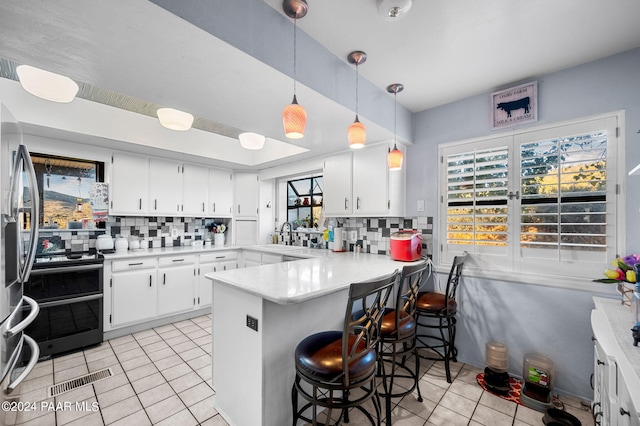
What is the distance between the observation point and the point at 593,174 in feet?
6.76

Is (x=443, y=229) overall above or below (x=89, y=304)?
above

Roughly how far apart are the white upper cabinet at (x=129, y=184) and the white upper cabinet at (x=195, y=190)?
1.66 ft

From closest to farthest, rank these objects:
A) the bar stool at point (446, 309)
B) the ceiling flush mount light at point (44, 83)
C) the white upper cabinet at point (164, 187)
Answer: the ceiling flush mount light at point (44, 83) → the bar stool at point (446, 309) → the white upper cabinet at point (164, 187)

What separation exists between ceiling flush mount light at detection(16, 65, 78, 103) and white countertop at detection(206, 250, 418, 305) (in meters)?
1.61

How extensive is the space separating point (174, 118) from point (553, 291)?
3436mm

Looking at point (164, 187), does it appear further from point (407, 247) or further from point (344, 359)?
point (344, 359)

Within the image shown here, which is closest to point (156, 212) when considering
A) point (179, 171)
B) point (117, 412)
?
point (179, 171)

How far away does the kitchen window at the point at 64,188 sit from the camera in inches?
124

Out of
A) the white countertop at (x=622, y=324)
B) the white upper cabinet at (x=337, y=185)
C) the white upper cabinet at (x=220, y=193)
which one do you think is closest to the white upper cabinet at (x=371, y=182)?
the white upper cabinet at (x=337, y=185)

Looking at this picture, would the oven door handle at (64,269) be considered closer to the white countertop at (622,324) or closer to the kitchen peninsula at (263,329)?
the kitchen peninsula at (263,329)

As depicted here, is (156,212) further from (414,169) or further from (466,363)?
(466,363)

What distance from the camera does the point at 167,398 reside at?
2105mm

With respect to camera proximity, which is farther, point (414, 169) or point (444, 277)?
point (414, 169)

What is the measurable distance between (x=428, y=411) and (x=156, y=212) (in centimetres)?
387
